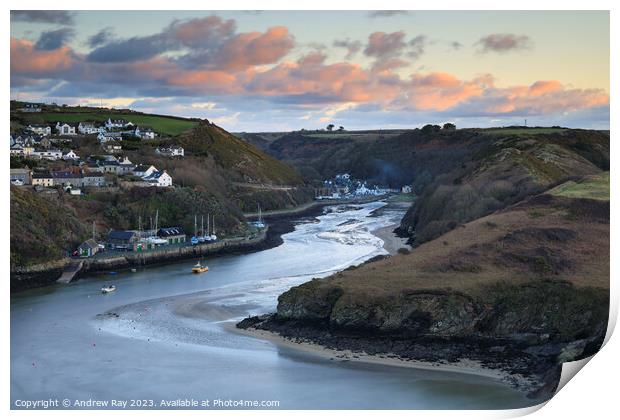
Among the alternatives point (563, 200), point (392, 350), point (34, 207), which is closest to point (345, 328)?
point (392, 350)

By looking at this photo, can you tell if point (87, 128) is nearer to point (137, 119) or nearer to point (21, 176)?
point (137, 119)

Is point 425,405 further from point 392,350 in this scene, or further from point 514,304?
point 514,304

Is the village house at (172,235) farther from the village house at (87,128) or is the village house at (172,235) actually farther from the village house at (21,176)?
the village house at (87,128)

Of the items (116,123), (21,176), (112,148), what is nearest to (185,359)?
(21,176)

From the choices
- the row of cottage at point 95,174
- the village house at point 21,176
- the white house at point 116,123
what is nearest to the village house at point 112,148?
the row of cottage at point 95,174

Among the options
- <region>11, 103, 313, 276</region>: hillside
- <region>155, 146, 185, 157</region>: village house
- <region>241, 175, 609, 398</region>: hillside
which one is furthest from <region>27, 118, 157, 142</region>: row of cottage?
<region>241, 175, 609, 398</region>: hillside

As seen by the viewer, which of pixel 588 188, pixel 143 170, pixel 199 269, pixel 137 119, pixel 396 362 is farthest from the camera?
pixel 137 119
